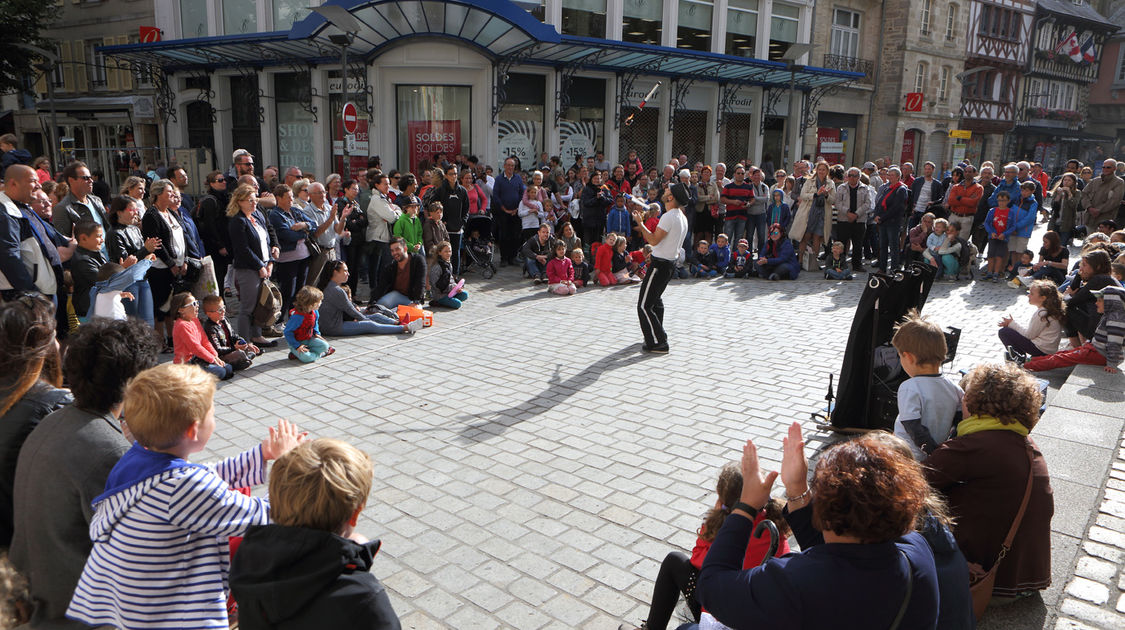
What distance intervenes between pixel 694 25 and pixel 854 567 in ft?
79.7

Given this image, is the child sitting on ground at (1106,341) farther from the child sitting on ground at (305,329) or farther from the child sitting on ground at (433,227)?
the child sitting on ground at (433,227)

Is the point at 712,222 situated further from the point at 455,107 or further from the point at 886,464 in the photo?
the point at 886,464

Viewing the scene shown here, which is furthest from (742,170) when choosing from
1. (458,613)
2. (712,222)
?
(458,613)

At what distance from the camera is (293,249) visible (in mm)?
9500

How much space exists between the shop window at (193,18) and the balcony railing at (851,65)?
69.3 feet

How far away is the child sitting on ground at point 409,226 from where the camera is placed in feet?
36.8

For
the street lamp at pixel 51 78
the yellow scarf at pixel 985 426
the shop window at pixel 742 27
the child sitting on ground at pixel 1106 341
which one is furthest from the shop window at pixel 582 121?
the yellow scarf at pixel 985 426

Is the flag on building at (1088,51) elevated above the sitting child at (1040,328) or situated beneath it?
elevated above

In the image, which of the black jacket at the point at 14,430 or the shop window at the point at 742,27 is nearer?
the black jacket at the point at 14,430

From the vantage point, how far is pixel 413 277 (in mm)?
10648

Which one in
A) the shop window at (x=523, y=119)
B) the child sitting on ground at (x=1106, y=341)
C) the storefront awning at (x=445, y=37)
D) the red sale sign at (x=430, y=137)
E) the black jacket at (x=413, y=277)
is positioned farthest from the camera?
the shop window at (x=523, y=119)

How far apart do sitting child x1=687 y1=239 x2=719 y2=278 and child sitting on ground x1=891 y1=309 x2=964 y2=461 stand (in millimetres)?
9596

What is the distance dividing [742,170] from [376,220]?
7266mm

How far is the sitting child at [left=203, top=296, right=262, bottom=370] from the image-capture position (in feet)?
25.6
